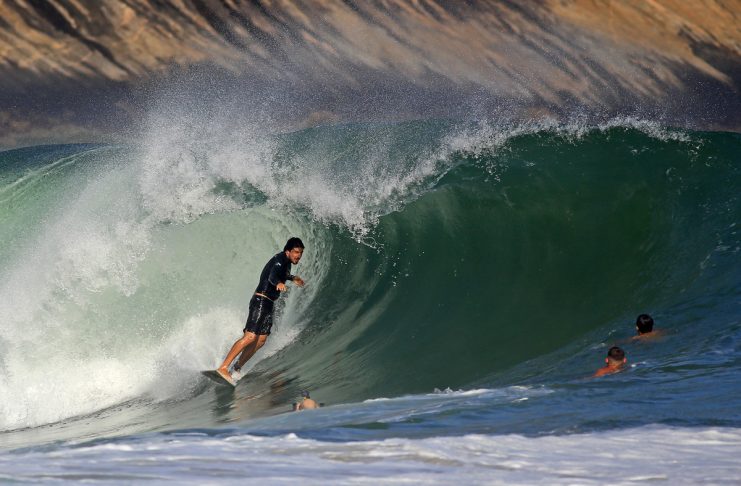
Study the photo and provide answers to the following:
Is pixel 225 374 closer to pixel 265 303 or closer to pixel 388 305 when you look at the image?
pixel 265 303

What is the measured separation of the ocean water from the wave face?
0.03 m

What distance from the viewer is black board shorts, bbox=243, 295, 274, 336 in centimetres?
757

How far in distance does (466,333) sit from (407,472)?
4.15 m

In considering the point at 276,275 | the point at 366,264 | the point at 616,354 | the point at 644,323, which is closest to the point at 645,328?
the point at 644,323

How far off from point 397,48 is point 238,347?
2129 centimetres

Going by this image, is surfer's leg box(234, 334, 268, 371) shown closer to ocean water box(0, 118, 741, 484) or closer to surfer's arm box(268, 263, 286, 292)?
ocean water box(0, 118, 741, 484)

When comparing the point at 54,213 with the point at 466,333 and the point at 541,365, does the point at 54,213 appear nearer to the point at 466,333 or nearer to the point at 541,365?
the point at 466,333

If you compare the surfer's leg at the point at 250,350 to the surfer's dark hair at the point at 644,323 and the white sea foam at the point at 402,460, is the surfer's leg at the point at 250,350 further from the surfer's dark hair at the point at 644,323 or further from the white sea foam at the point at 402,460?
the white sea foam at the point at 402,460

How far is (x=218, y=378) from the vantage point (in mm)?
7484

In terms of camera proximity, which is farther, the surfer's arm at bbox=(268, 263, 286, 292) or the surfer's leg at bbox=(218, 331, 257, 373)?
the surfer's arm at bbox=(268, 263, 286, 292)

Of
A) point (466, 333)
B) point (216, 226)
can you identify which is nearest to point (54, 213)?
point (216, 226)

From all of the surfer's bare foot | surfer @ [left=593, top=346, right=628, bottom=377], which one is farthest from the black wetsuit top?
surfer @ [left=593, top=346, right=628, bottom=377]

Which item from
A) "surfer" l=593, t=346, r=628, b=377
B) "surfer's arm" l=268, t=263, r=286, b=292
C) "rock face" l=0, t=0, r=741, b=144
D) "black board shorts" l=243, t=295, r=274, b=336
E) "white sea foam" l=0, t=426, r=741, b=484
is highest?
"rock face" l=0, t=0, r=741, b=144

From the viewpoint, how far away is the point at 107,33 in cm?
2764
